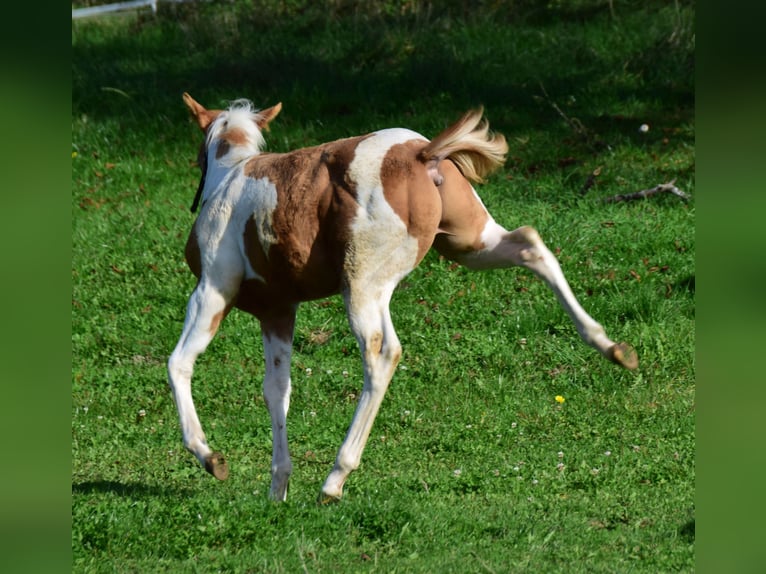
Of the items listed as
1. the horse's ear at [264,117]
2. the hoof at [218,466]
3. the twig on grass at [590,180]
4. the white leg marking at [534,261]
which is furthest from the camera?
the twig on grass at [590,180]

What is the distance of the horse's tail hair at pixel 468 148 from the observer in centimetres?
569

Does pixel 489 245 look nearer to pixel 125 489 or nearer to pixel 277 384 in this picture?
pixel 277 384

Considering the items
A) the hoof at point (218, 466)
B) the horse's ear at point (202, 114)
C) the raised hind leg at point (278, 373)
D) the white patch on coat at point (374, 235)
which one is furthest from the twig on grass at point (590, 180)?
the hoof at point (218, 466)

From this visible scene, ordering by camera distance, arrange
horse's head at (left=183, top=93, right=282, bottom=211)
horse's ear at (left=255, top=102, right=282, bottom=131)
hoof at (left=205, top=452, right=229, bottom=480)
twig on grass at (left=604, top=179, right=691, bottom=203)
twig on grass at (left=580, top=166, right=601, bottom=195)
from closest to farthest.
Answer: hoof at (left=205, top=452, right=229, bottom=480) → horse's head at (left=183, top=93, right=282, bottom=211) → horse's ear at (left=255, top=102, right=282, bottom=131) → twig on grass at (left=604, top=179, right=691, bottom=203) → twig on grass at (left=580, top=166, right=601, bottom=195)

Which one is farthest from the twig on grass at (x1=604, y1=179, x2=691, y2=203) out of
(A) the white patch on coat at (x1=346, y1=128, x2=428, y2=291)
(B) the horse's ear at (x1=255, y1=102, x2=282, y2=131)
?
(A) the white patch on coat at (x1=346, y1=128, x2=428, y2=291)

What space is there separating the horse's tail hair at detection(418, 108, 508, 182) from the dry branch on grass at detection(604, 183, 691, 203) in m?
5.38

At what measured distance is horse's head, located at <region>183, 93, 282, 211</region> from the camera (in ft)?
21.4

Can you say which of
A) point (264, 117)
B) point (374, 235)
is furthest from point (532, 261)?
point (264, 117)

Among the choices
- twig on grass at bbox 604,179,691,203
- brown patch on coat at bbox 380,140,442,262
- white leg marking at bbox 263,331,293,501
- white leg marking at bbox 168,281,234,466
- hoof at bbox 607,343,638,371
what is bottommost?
twig on grass at bbox 604,179,691,203

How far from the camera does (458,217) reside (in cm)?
593

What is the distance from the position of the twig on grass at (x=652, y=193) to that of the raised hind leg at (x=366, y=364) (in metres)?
6.15

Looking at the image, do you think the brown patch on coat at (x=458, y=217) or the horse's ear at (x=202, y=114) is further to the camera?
the horse's ear at (x=202, y=114)

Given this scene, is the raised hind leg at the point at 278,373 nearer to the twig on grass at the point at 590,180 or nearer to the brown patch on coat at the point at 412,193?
the brown patch on coat at the point at 412,193

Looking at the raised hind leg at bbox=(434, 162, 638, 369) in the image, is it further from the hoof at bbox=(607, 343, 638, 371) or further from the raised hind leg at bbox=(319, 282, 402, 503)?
the raised hind leg at bbox=(319, 282, 402, 503)
